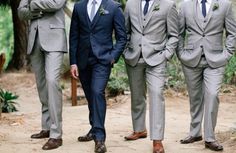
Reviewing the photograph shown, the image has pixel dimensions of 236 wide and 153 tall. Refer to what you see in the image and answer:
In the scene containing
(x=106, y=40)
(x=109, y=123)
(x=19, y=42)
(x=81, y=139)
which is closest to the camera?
(x=106, y=40)

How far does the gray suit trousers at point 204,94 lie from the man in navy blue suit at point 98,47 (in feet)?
3.34

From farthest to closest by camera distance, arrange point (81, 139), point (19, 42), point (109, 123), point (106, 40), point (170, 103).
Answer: point (19, 42)
point (170, 103)
point (109, 123)
point (81, 139)
point (106, 40)

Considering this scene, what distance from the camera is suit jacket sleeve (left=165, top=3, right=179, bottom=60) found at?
641 centimetres

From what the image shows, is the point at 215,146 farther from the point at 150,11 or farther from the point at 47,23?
the point at 47,23

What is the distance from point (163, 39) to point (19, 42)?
1047 cm

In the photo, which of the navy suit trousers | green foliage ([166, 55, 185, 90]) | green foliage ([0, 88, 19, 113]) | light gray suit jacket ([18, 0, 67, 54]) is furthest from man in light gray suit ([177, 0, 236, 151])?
green foliage ([166, 55, 185, 90])

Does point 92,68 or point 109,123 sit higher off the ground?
point 92,68

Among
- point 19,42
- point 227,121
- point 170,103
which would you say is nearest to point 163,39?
point 227,121

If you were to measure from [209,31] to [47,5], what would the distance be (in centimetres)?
196

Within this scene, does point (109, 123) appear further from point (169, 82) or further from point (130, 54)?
point (169, 82)

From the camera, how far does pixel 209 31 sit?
6633 millimetres

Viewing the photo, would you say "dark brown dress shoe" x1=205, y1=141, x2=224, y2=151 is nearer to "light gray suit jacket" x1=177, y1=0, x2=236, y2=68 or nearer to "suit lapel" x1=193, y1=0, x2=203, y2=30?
"light gray suit jacket" x1=177, y1=0, x2=236, y2=68

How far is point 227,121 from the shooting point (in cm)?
959

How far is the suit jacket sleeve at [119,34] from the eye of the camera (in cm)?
643
